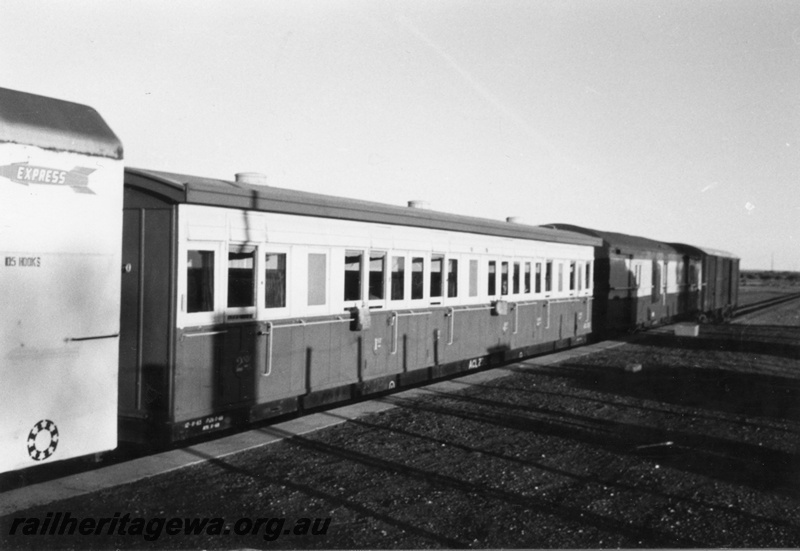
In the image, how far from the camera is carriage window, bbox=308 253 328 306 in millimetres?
9168

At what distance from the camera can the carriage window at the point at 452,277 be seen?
41.1ft

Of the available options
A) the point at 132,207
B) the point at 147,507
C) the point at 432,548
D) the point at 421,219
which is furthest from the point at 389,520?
the point at 421,219

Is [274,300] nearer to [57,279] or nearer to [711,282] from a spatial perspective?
[57,279]

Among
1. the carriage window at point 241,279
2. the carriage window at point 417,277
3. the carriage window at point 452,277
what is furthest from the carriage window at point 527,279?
the carriage window at point 241,279

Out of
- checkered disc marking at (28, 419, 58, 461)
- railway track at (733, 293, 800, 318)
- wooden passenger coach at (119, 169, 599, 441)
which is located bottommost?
railway track at (733, 293, 800, 318)

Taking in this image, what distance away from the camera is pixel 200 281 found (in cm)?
759

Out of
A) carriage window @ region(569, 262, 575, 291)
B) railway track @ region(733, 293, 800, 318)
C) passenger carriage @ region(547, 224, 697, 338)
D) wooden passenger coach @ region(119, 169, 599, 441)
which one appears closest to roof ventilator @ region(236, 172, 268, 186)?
wooden passenger coach @ region(119, 169, 599, 441)

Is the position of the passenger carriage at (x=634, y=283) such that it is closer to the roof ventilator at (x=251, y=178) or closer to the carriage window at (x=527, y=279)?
the carriage window at (x=527, y=279)

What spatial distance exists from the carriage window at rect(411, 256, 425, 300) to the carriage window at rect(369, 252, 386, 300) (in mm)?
907

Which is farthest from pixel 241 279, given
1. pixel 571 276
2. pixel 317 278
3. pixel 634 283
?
pixel 634 283

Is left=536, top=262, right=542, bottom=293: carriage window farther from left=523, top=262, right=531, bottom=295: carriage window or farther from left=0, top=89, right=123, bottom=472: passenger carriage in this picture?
left=0, top=89, right=123, bottom=472: passenger carriage

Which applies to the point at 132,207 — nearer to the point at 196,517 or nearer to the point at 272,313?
the point at 272,313

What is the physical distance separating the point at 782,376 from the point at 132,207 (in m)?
12.6

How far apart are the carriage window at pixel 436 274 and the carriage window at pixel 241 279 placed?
440 centimetres
